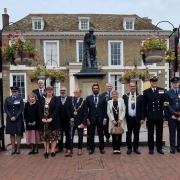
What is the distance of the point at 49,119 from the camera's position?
9898 mm

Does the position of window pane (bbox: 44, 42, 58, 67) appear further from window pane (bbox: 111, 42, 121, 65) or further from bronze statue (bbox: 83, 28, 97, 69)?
bronze statue (bbox: 83, 28, 97, 69)

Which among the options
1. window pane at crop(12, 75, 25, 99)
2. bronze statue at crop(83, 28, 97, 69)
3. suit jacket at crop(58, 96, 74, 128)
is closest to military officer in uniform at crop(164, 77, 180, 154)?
suit jacket at crop(58, 96, 74, 128)

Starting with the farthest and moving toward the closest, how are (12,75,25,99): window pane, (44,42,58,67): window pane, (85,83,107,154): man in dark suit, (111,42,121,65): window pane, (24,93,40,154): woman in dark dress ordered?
(111,42,121,65): window pane
(44,42,58,67): window pane
(12,75,25,99): window pane
(24,93,40,154): woman in dark dress
(85,83,107,154): man in dark suit

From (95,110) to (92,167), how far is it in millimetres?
2060

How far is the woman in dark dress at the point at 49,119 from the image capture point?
9938 millimetres

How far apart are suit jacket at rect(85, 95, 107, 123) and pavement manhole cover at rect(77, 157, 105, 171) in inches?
45.8

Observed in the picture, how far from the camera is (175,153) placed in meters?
10.1

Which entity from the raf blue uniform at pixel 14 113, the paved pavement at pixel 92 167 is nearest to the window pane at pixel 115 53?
Result: the paved pavement at pixel 92 167

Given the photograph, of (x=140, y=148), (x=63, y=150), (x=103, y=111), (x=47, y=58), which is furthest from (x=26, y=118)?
(x=47, y=58)

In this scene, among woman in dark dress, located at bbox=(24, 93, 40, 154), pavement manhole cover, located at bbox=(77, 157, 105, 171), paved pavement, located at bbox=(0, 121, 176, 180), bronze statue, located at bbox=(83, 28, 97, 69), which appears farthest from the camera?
bronze statue, located at bbox=(83, 28, 97, 69)

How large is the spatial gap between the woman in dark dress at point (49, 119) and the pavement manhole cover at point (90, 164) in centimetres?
104

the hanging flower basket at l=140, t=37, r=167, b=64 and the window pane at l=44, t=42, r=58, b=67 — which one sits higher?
the window pane at l=44, t=42, r=58, b=67

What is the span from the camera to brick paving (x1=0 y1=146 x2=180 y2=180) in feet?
25.3

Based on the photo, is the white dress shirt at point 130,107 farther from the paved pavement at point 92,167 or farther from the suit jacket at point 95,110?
the paved pavement at point 92,167
